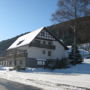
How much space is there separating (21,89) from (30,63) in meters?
30.2

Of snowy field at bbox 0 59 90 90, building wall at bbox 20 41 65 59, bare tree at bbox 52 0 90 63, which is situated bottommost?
snowy field at bbox 0 59 90 90

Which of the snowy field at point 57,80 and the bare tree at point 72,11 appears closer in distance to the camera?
the snowy field at point 57,80

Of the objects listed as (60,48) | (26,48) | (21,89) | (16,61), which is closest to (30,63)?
(26,48)

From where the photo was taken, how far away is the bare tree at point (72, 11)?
36.8 metres

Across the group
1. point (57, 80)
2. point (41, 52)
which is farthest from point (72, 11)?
point (57, 80)

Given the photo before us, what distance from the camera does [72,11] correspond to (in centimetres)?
3781

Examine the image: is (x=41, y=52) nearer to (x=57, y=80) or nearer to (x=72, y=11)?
(x=72, y=11)

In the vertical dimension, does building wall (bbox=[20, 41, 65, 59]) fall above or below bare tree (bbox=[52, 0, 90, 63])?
below

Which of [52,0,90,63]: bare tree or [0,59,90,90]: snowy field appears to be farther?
[52,0,90,63]: bare tree

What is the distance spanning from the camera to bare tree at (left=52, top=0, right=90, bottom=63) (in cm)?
3675

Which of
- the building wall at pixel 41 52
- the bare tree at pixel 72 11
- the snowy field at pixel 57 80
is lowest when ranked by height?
the snowy field at pixel 57 80

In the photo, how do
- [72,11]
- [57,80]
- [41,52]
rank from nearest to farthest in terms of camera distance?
[57,80] < [72,11] < [41,52]

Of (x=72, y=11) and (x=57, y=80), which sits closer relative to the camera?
(x=57, y=80)

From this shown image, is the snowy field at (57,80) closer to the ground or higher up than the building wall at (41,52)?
closer to the ground
